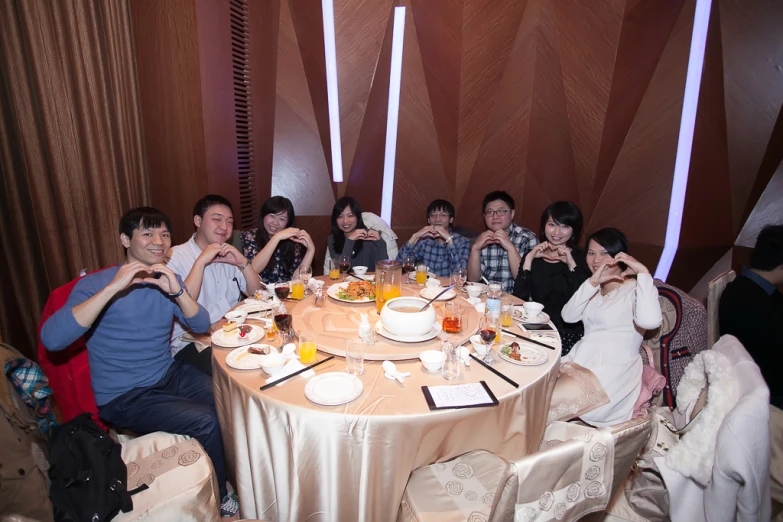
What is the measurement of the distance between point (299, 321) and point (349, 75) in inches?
126

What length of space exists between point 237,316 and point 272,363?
0.64 meters

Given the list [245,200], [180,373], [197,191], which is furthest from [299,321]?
[245,200]

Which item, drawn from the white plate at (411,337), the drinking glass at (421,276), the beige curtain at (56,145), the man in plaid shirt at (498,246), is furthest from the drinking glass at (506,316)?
the beige curtain at (56,145)

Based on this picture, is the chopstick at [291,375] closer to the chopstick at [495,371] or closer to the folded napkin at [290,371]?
the folded napkin at [290,371]

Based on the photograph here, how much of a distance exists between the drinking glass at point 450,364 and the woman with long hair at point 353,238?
182 cm

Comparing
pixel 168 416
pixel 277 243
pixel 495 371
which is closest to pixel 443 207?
pixel 277 243

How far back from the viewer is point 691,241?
152 inches

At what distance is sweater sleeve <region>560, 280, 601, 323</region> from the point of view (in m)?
2.20

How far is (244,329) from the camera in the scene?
187 centimetres

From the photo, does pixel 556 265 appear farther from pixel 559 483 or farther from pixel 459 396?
pixel 559 483

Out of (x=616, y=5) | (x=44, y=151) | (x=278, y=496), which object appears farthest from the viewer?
(x=616, y=5)

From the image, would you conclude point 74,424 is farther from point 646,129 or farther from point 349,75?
point 646,129

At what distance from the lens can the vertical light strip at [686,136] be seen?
11.3 feet

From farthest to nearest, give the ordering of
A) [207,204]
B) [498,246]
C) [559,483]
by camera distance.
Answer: [498,246], [207,204], [559,483]
